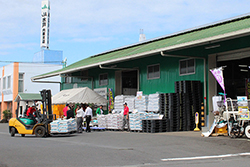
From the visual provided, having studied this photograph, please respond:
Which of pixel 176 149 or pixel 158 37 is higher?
pixel 158 37

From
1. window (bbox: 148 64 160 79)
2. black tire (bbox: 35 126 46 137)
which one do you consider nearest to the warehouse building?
window (bbox: 148 64 160 79)

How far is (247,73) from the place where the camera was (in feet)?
78.7

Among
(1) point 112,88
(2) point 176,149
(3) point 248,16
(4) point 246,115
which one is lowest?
(2) point 176,149

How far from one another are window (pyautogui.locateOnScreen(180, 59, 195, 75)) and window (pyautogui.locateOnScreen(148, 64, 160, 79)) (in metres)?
2.38

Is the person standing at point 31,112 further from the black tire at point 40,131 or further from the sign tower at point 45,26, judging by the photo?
the sign tower at point 45,26

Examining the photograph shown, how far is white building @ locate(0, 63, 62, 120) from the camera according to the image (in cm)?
5031

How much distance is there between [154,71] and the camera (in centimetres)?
2472

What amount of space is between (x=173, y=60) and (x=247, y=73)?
17.7ft

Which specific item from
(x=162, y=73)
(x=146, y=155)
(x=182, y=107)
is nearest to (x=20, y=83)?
(x=162, y=73)

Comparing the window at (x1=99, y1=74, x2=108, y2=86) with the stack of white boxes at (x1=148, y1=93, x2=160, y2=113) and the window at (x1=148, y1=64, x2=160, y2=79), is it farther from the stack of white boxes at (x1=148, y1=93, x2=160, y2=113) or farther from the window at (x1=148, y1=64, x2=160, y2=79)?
the stack of white boxes at (x1=148, y1=93, x2=160, y2=113)

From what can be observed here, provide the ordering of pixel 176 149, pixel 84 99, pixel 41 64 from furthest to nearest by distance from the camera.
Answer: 1. pixel 41 64
2. pixel 84 99
3. pixel 176 149

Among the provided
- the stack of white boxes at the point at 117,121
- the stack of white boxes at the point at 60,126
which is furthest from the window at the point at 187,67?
the stack of white boxes at the point at 60,126

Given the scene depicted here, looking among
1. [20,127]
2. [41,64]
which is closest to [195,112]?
[20,127]

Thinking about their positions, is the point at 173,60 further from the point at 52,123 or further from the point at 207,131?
the point at 52,123
